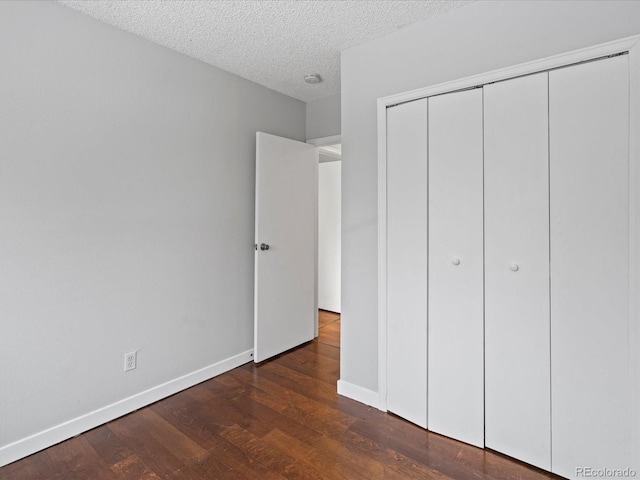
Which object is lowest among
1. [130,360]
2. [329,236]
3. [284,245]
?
[130,360]

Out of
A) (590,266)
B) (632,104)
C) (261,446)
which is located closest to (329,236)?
(261,446)

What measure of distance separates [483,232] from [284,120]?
2240mm

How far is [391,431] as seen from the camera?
2.03m

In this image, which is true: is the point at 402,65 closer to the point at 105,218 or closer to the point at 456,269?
the point at 456,269

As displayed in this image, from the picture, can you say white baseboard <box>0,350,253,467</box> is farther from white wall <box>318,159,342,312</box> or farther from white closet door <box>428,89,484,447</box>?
white wall <box>318,159,342,312</box>

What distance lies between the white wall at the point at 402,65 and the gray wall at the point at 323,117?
3.04 ft

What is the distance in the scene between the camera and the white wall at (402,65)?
1.63 meters

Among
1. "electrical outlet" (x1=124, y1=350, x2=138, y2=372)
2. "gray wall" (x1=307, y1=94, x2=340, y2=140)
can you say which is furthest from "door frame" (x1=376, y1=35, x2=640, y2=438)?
"electrical outlet" (x1=124, y1=350, x2=138, y2=372)

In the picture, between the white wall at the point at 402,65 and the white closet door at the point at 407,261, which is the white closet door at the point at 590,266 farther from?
the white closet door at the point at 407,261

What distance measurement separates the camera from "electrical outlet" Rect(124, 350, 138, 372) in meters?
2.24

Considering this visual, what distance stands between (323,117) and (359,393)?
2.54 meters

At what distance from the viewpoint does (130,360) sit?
7.43 ft

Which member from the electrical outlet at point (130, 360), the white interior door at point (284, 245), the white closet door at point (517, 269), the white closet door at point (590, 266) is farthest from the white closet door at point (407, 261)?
the electrical outlet at point (130, 360)

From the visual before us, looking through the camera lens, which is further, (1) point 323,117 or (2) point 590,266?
(1) point 323,117
